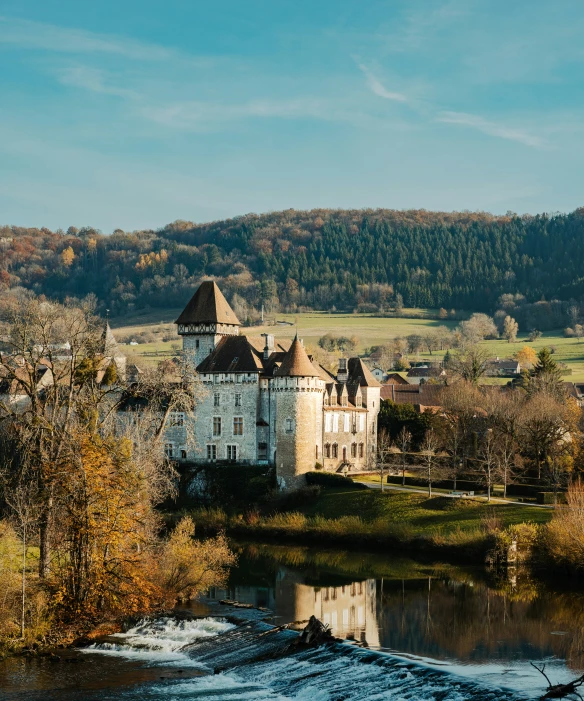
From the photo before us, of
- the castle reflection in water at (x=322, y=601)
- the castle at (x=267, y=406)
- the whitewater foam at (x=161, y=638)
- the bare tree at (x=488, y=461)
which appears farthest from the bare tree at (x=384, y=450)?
the whitewater foam at (x=161, y=638)

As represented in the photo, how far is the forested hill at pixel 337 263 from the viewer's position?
167 meters

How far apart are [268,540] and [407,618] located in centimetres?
1926

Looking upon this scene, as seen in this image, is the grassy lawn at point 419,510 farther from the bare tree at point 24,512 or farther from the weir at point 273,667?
the bare tree at point 24,512

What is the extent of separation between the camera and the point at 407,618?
1401 inches

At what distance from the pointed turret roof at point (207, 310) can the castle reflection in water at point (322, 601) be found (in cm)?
2861

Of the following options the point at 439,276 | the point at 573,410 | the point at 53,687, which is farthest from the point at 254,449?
the point at 439,276

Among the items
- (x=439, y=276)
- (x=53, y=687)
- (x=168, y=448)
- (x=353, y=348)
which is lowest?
(x=53, y=687)

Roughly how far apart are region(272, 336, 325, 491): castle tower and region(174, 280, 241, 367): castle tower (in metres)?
8.31

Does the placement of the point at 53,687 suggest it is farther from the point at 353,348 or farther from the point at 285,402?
the point at 353,348

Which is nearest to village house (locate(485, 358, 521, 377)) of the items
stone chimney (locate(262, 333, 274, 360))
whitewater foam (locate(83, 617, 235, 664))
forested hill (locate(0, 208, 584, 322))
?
forested hill (locate(0, 208, 584, 322))

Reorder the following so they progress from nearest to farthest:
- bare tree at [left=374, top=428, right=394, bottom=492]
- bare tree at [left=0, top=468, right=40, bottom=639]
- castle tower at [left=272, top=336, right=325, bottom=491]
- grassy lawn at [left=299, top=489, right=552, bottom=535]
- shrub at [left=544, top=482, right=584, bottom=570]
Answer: bare tree at [left=0, top=468, right=40, bottom=639] < shrub at [left=544, top=482, right=584, bottom=570] < grassy lawn at [left=299, top=489, right=552, bottom=535] < castle tower at [left=272, top=336, right=325, bottom=491] < bare tree at [left=374, top=428, right=394, bottom=492]

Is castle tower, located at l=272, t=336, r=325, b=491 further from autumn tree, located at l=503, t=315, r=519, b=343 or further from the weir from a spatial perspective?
autumn tree, located at l=503, t=315, r=519, b=343

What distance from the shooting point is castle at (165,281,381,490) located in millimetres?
62844

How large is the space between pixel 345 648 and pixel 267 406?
36538 mm
